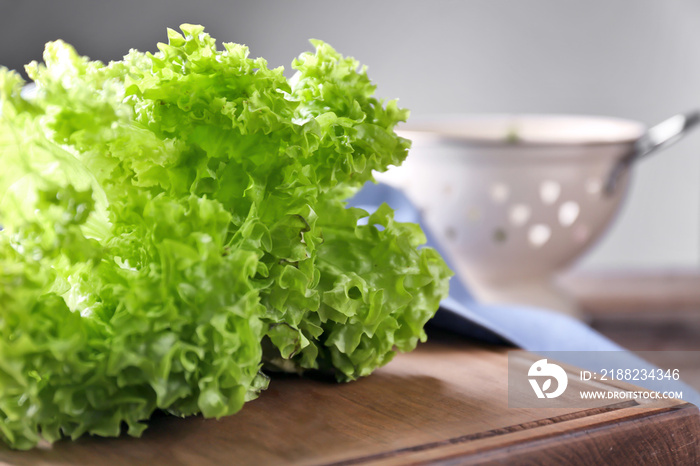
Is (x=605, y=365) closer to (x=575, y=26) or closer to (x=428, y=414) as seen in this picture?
(x=428, y=414)

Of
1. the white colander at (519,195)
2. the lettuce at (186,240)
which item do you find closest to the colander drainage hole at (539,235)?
the white colander at (519,195)

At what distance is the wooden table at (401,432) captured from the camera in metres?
0.42

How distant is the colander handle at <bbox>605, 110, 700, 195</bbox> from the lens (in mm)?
1417

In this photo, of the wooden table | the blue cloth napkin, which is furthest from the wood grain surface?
the wooden table

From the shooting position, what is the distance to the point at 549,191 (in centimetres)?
140

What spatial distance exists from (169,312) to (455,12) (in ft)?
6.45

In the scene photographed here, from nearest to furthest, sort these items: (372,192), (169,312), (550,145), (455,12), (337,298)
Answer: (169,312), (337,298), (372,192), (550,145), (455,12)

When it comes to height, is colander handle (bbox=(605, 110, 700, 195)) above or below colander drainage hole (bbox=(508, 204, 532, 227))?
above

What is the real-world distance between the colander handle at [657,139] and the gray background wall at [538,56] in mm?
718

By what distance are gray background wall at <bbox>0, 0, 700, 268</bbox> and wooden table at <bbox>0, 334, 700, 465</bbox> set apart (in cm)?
142

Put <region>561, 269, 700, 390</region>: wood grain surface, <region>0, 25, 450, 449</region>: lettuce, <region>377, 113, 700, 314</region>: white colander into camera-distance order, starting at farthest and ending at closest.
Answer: <region>561, 269, 700, 390</region>: wood grain surface < <region>377, 113, 700, 314</region>: white colander < <region>0, 25, 450, 449</region>: lettuce

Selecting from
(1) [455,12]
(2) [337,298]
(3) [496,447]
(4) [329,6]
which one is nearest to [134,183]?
(2) [337,298]

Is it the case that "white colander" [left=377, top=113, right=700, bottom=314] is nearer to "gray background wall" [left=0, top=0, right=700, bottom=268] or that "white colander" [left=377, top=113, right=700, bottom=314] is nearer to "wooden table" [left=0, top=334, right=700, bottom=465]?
"gray background wall" [left=0, top=0, right=700, bottom=268]

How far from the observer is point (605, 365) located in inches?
31.1
